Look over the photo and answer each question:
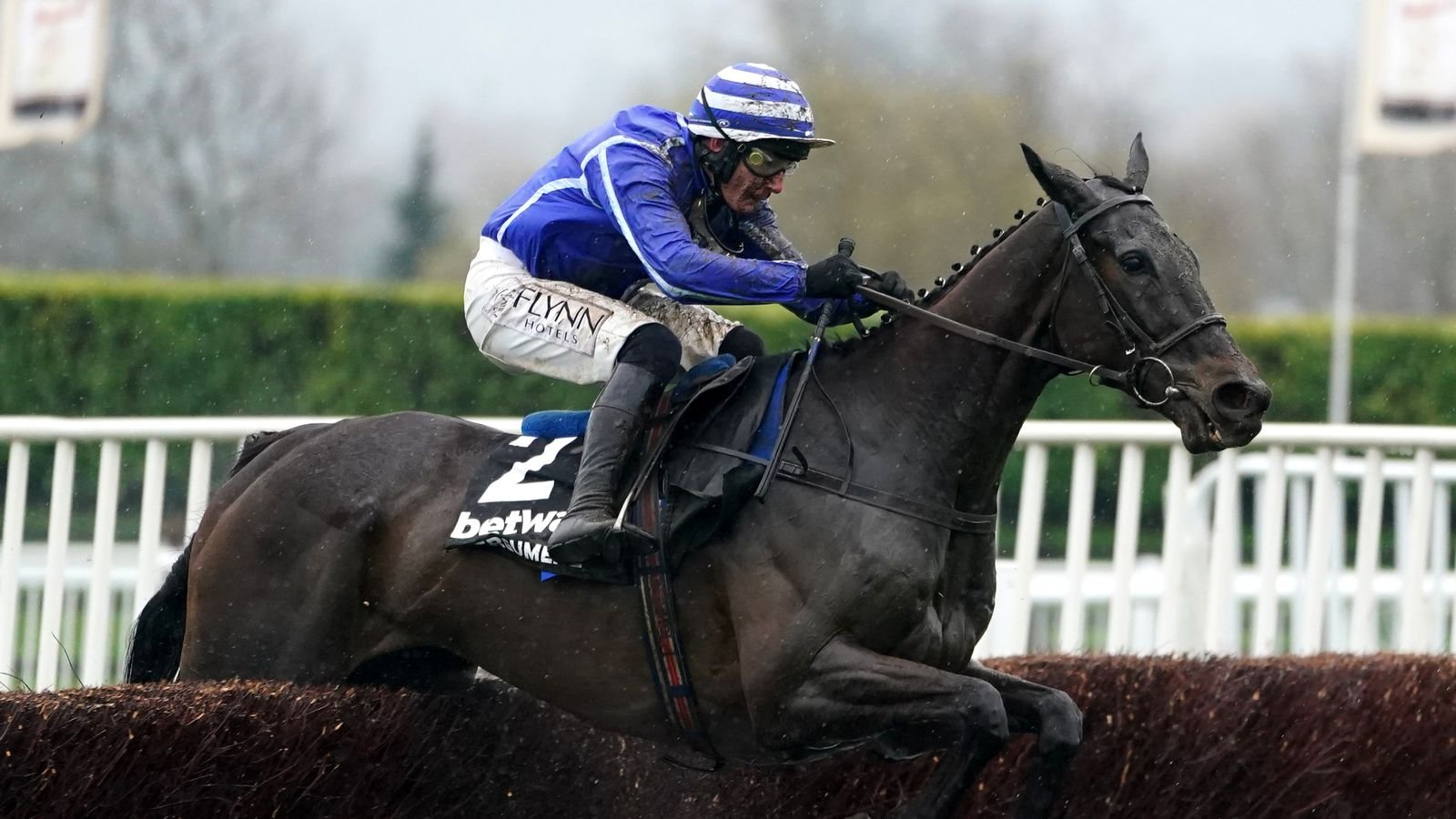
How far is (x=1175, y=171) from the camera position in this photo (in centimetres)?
2761

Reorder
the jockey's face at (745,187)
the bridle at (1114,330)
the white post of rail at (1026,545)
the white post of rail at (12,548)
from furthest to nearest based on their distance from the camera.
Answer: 1. the white post of rail at (1026,545)
2. the white post of rail at (12,548)
3. the jockey's face at (745,187)
4. the bridle at (1114,330)

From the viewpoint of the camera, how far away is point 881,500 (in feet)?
13.8

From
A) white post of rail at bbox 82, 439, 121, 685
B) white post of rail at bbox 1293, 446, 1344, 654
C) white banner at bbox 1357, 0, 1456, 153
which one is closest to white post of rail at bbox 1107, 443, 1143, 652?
white post of rail at bbox 1293, 446, 1344, 654

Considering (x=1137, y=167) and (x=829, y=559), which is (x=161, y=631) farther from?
(x=1137, y=167)

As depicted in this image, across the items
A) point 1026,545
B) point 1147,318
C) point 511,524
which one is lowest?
point 1026,545

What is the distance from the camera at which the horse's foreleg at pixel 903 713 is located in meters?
3.97

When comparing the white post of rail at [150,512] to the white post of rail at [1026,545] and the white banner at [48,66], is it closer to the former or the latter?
the white post of rail at [1026,545]

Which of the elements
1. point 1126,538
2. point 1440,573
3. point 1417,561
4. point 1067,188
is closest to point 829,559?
point 1067,188

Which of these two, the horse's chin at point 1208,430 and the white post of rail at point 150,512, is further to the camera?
the white post of rail at point 150,512

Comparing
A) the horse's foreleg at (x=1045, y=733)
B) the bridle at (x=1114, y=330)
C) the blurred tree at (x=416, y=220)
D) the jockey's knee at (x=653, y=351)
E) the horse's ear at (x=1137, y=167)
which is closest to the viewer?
the bridle at (x=1114, y=330)

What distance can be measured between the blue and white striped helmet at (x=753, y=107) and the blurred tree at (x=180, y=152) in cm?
1880

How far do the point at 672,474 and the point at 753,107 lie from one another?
90cm

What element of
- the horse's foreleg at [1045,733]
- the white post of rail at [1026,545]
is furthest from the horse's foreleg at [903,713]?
the white post of rail at [1026,545]

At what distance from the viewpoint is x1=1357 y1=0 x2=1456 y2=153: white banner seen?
1111 centimetres
